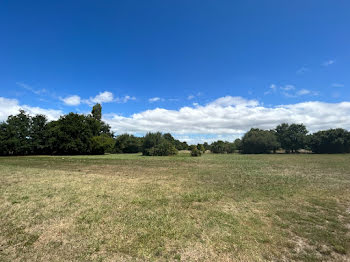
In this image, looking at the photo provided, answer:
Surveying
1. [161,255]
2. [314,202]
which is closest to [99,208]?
[161,255]

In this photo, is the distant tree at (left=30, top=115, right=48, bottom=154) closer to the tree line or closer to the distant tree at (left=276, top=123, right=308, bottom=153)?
the tree line

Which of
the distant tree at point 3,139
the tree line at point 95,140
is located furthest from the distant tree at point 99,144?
the distant tree at point 3,139

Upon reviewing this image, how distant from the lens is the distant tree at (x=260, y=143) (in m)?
56.3

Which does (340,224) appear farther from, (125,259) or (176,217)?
(125,259)

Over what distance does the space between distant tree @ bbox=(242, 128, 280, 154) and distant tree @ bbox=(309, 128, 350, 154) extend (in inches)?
452

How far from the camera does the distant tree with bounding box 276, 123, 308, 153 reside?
58062 millimetres

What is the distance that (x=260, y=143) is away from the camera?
56.8m

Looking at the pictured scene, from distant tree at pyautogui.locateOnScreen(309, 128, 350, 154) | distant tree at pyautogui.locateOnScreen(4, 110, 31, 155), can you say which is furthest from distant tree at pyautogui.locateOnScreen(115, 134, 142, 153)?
distant tree at pyautogui.locateOnScreen(309, 128, 350, 154)

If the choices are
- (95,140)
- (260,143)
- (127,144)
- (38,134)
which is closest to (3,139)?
(38,134)

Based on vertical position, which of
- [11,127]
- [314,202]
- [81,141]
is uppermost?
[11,127]

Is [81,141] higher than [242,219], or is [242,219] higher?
[81,141]

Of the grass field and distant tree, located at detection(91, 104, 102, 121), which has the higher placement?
distant tree, located at detection(91, 104, 102, 121)

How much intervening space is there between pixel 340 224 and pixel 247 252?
3247 millimetres

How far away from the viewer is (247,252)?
→ 3.07 m
